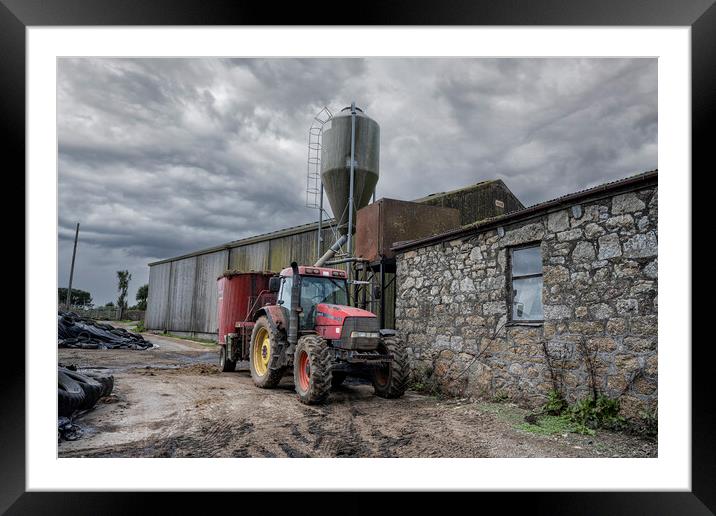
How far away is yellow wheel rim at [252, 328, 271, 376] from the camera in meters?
9.08

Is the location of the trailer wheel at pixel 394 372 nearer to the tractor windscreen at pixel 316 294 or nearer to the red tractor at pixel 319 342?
the red tractor at pixel 319 342

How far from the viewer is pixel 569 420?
592 cm

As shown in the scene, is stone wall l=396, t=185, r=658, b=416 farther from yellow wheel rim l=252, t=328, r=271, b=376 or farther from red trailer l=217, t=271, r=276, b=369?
red trailer l=217, t=271, r=276, b=369

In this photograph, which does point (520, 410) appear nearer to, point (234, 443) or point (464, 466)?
point (464, 466)

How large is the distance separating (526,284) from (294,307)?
359cm

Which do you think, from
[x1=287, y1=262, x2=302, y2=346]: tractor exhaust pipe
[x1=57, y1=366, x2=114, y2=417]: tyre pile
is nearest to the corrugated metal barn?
[x1=287, y1=262, x2=302, y2=346]: tractor exhaust pipe

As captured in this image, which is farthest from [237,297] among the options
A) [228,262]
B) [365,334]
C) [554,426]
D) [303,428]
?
[228,262]

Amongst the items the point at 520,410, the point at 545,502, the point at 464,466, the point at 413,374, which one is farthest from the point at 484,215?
the point at 545,502

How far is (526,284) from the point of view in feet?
23.7

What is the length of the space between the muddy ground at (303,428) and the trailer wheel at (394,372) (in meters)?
0.20

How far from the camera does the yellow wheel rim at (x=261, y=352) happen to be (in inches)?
357
